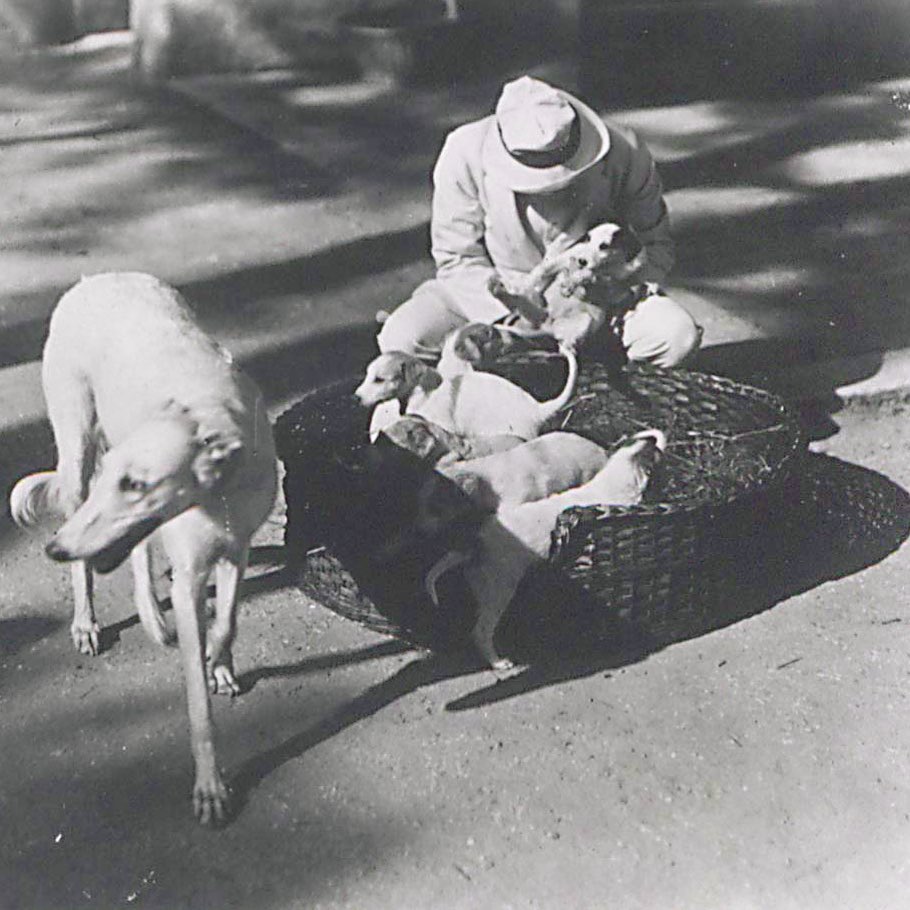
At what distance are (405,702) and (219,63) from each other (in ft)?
Answer: 17.6

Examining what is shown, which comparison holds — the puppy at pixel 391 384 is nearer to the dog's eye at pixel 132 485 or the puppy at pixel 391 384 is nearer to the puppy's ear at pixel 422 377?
the puppy's ear at pixel 422 377

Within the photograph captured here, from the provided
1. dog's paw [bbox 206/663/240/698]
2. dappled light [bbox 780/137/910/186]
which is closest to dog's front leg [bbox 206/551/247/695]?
dog's paw [bbox 206/663/240/698]

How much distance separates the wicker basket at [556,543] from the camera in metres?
2.71

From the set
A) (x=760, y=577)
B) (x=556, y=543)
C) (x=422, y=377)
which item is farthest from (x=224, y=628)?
(x=760, y=577)

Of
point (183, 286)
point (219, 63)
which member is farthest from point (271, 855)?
point (219, 63)

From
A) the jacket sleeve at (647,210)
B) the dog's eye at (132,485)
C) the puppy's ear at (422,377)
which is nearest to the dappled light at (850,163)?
the jacket sleeve at (647,210)

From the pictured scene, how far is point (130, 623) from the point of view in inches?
120

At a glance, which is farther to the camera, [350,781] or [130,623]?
[130,623]

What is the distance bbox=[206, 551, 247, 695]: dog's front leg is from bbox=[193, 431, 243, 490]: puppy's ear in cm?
27

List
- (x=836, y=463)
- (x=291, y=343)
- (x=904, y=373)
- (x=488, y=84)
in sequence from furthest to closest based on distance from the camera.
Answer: (x=488, y=84) < (x=291, y=343) < (x=904, y=373) < (x=836, y=463)

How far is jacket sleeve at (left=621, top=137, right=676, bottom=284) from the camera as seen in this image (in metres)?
3.50

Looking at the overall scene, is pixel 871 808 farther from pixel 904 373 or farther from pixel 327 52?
pixel 327 52

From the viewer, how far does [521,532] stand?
8.81 ft

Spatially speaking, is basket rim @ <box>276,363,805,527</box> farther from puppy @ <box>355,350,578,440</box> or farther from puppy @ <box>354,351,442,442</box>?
puppy @ <box>354,351,442,442</box>
